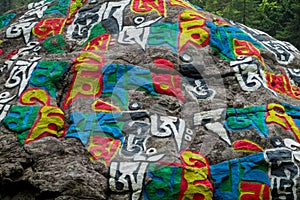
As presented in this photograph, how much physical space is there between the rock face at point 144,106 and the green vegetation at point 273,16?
6.56 metres

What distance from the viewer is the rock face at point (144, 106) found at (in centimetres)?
496

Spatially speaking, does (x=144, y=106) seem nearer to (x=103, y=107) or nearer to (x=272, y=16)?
(x=103, y=107)

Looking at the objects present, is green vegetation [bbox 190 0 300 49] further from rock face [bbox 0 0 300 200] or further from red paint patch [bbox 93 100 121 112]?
red paint patch [bbox 93 100 121 112]

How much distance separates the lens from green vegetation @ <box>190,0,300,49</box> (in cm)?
1348

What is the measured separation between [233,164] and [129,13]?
2558 millimetres

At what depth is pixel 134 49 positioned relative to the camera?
624 centimetres

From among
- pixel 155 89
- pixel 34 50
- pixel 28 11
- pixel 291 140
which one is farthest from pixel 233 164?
pixel 28 11

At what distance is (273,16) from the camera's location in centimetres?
1449

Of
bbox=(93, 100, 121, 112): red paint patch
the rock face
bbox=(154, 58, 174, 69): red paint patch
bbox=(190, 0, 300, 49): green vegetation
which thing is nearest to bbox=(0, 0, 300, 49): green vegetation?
bbox=(190, 0, 300, 49): green vegetation

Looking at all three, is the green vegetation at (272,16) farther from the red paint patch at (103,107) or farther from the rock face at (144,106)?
the red paint patch at (103,107)

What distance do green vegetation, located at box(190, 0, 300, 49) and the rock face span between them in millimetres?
6558

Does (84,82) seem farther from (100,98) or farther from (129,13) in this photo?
(129,13)

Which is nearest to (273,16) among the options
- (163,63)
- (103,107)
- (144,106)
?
(163,63)

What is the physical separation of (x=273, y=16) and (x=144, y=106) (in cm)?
970
